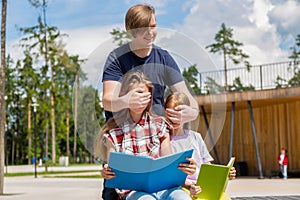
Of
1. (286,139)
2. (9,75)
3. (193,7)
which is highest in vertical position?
(9,75)

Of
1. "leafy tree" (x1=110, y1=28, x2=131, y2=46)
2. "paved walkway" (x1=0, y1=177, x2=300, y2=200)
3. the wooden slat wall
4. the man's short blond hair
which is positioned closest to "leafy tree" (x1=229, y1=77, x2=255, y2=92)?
the wooden slat wall

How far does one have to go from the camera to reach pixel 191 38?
333 centimetres

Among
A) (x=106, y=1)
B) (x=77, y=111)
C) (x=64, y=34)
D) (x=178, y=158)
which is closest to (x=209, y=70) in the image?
(x=178, y=158)

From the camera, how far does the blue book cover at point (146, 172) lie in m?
2.98

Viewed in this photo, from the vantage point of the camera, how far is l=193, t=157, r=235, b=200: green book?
3670 mm

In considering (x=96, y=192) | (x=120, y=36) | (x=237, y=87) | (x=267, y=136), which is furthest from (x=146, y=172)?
(x=237, y=87)

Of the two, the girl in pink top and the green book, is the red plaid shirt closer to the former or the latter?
the girl in pink top

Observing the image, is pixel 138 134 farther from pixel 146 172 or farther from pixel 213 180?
pixel 213 180

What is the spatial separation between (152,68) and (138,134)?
434 millimetres

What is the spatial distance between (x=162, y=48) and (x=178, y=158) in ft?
2.45

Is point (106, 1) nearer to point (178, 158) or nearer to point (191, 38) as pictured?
point (191, 38)

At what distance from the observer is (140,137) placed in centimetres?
320

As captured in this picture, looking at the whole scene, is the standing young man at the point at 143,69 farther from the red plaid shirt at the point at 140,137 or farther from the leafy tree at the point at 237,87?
the leafy tree at the point at 237,87

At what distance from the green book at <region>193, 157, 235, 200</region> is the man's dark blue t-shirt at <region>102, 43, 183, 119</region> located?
589mm
